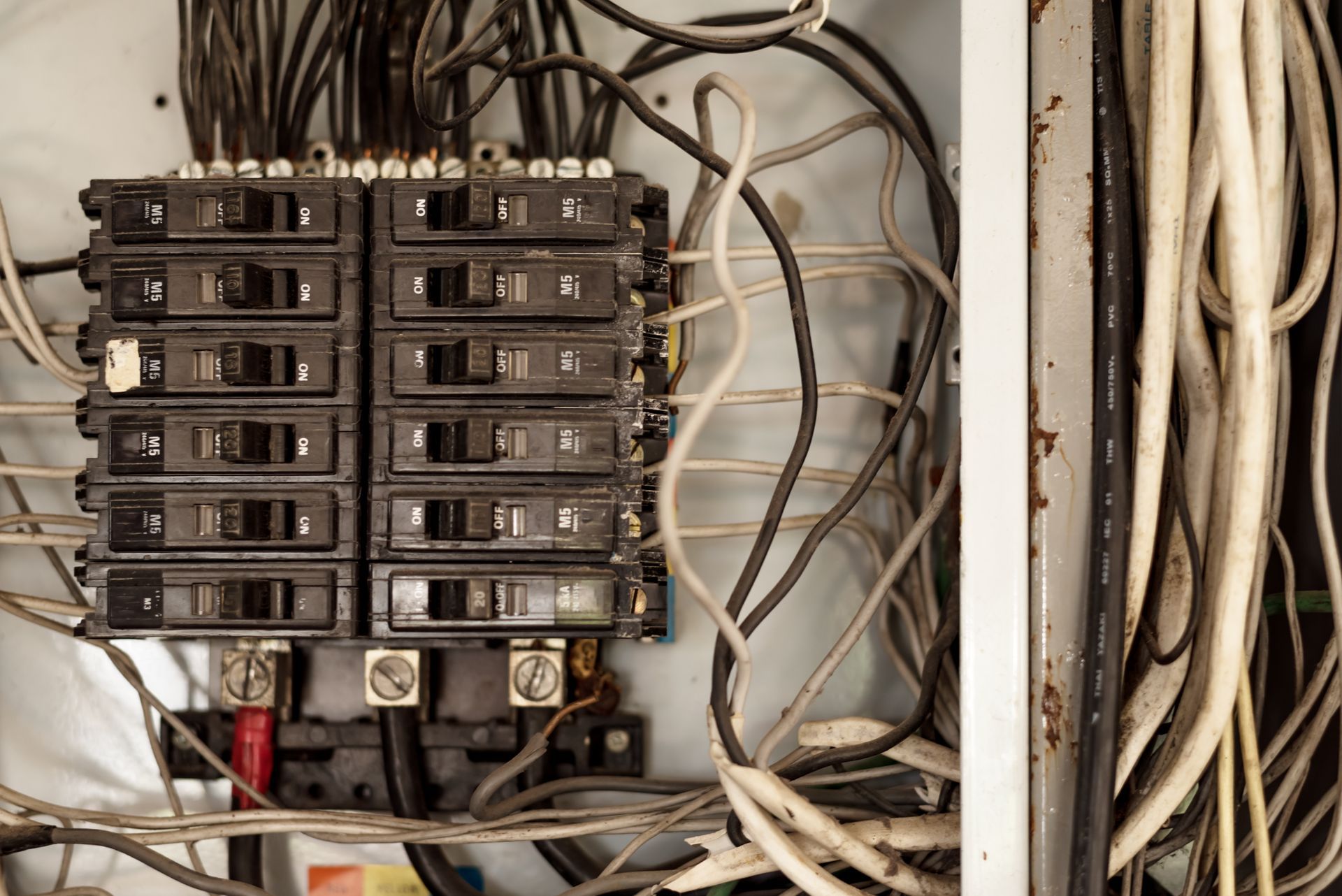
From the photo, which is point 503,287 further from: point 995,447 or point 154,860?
point 154,860

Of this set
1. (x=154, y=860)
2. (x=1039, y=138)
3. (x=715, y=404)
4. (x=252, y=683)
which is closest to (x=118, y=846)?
(x=154, y=860)

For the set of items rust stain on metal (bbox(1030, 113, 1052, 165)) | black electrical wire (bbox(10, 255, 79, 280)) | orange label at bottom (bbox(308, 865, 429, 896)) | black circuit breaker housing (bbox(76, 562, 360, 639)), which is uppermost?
rust stain on metal (bbox(1030, 113, 1052, 165))

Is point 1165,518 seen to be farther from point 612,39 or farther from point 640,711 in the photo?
point 612,39

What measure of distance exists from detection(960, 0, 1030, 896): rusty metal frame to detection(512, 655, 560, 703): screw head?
A: 39 centimetres

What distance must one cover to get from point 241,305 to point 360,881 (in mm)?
553

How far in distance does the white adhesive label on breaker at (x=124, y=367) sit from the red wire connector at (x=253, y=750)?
313 mm

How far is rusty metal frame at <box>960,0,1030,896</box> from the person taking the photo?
544 millimetres

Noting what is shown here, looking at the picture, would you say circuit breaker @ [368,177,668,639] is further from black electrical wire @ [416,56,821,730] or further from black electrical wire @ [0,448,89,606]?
black electrical wire @ [0,448,89,606]

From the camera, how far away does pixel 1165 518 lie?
23.7 inches

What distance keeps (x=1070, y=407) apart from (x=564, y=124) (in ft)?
1.77

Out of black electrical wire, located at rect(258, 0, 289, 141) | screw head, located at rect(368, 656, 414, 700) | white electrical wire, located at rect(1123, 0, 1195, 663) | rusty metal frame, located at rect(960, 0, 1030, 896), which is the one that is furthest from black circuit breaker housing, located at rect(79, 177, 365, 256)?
white electrical wire, located at rect(1123, 0, 1195, 663)

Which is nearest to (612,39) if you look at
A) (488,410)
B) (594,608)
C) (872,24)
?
(872,24)

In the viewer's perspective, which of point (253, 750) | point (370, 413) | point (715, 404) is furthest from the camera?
point (253, 750)

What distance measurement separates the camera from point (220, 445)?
2.35ft
